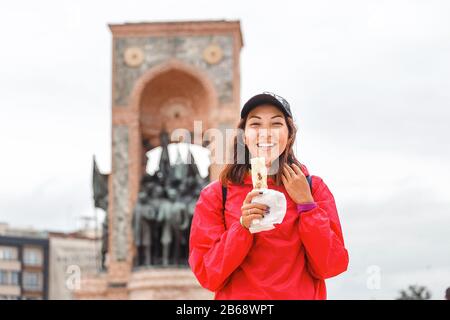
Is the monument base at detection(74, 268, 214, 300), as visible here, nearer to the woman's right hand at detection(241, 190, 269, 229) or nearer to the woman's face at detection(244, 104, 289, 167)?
the woman's face at detection(244, 104, 289, 167)

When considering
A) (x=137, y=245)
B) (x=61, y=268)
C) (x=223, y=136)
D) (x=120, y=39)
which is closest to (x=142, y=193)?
(x=137, y=245)

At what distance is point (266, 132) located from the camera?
396 centimetres

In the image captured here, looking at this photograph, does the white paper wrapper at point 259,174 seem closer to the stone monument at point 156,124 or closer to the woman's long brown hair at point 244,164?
the woman's long brown hair at point 244,164

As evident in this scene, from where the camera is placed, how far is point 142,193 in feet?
82.4

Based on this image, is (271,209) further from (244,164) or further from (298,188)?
(244,164)

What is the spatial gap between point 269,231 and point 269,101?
47 cm

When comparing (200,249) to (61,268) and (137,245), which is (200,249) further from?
(61,268)

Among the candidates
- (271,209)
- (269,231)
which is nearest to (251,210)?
(271,209)

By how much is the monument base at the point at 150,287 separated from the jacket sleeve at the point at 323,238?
61.6ft

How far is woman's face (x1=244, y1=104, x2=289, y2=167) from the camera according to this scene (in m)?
3.96

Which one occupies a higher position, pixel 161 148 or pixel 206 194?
pixel 161 148

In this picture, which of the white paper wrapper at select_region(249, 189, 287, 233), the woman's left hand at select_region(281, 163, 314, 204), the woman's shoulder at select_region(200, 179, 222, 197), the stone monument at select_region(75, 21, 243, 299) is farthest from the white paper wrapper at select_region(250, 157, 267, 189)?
the stone monument at select_region(75, 21, 243, 299)

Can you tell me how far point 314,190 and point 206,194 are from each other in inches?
14.8

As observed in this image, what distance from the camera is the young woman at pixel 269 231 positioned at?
3.77 metres
